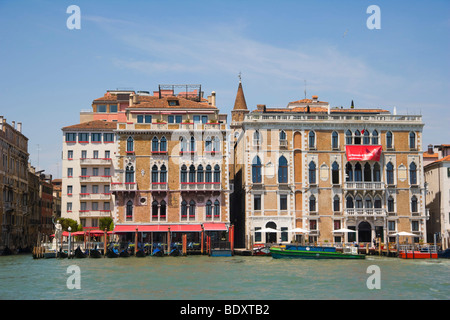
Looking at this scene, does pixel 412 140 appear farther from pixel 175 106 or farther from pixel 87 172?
pixel 87 172

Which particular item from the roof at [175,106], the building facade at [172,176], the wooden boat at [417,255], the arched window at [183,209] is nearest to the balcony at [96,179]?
the roof at [175,106]

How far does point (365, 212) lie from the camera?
5162 cm

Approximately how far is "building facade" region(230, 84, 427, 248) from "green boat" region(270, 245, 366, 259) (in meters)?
7.27

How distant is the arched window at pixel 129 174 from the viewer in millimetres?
50562

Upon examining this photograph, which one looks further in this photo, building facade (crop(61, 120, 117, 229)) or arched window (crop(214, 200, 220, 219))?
building facade (crop(61, 120, 117, 229))

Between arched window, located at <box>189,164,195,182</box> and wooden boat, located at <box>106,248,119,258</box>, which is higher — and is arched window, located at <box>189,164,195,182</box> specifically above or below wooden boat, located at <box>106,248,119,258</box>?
above

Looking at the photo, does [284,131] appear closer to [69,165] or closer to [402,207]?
[402,207]

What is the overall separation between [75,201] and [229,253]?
823 inches

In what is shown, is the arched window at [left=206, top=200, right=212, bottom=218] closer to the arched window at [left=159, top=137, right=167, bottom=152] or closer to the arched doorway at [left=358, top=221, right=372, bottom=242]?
the arched window at [left=159, top=137, right=167, bottom=152]

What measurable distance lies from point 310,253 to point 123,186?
16548 millimetres

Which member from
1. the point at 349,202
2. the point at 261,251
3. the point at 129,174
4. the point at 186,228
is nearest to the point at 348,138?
the point at 349,202

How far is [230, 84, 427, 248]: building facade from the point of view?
5150 centimetres

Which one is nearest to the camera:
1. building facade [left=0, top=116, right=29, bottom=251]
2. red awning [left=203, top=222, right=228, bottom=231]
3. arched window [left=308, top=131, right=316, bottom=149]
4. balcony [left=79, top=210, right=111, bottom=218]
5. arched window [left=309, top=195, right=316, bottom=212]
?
red awning [left=203, top=222, right=228, bottom=231]

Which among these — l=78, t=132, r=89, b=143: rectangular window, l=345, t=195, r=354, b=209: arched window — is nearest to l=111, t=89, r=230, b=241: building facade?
l=345, t=195, r=354, b=209: arched window
